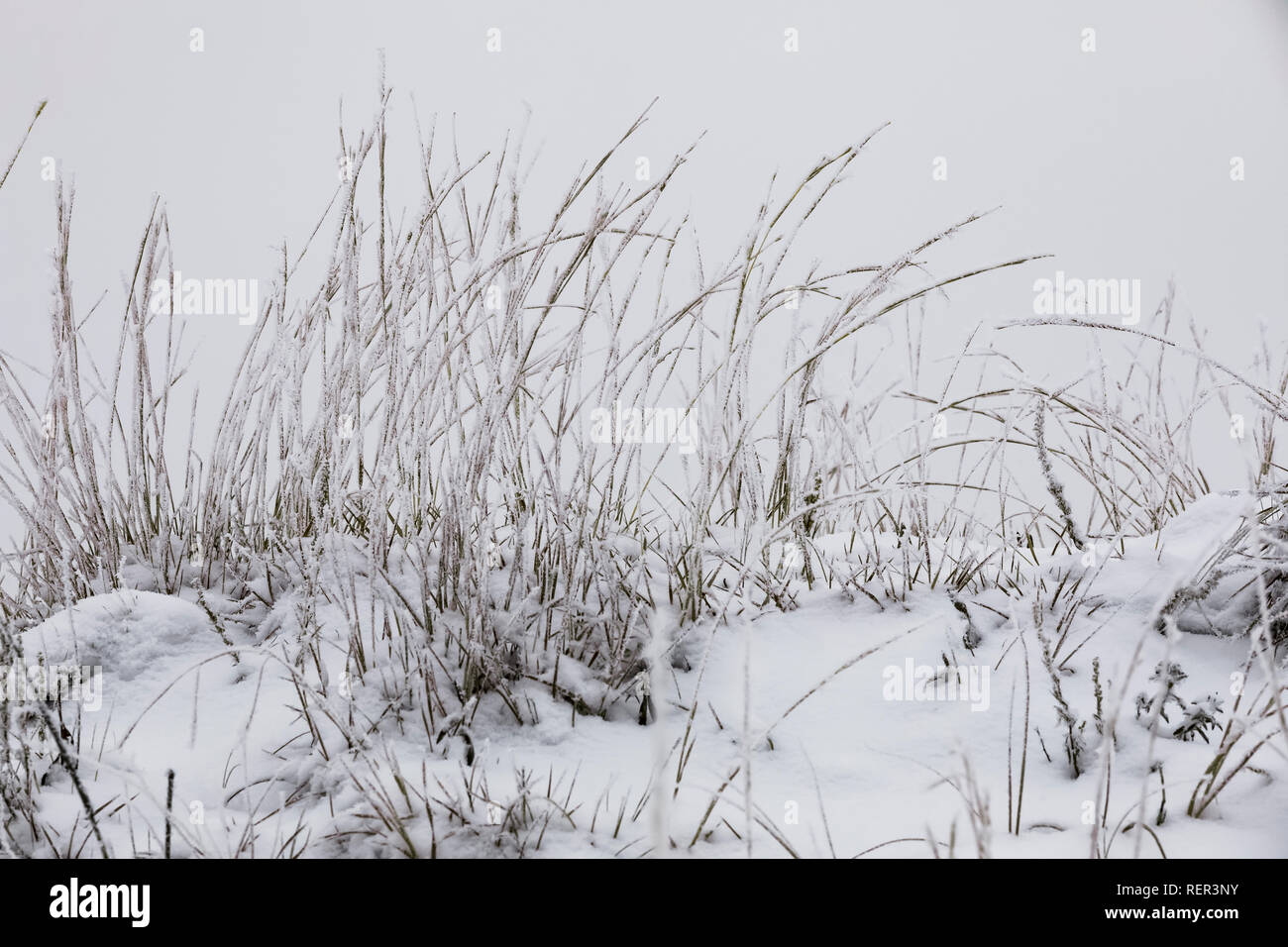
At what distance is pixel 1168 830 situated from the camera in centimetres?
81

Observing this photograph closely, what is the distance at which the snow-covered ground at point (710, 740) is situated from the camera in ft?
2.70

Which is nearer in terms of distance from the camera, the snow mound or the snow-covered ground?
the snow-covered ground

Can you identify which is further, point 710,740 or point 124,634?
point 124,634

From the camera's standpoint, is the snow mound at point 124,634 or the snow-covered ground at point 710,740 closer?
the snow-covered ground at point 710,740

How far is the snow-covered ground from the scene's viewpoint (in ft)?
2.70

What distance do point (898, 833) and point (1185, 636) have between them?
1.96 ft

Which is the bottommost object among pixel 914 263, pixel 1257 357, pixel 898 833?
pixel 898 833

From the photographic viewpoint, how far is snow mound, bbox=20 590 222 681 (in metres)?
1.22

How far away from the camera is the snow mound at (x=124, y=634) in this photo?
1.22 metres

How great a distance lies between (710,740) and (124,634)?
90cm

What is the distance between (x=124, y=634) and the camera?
4.13 feet
